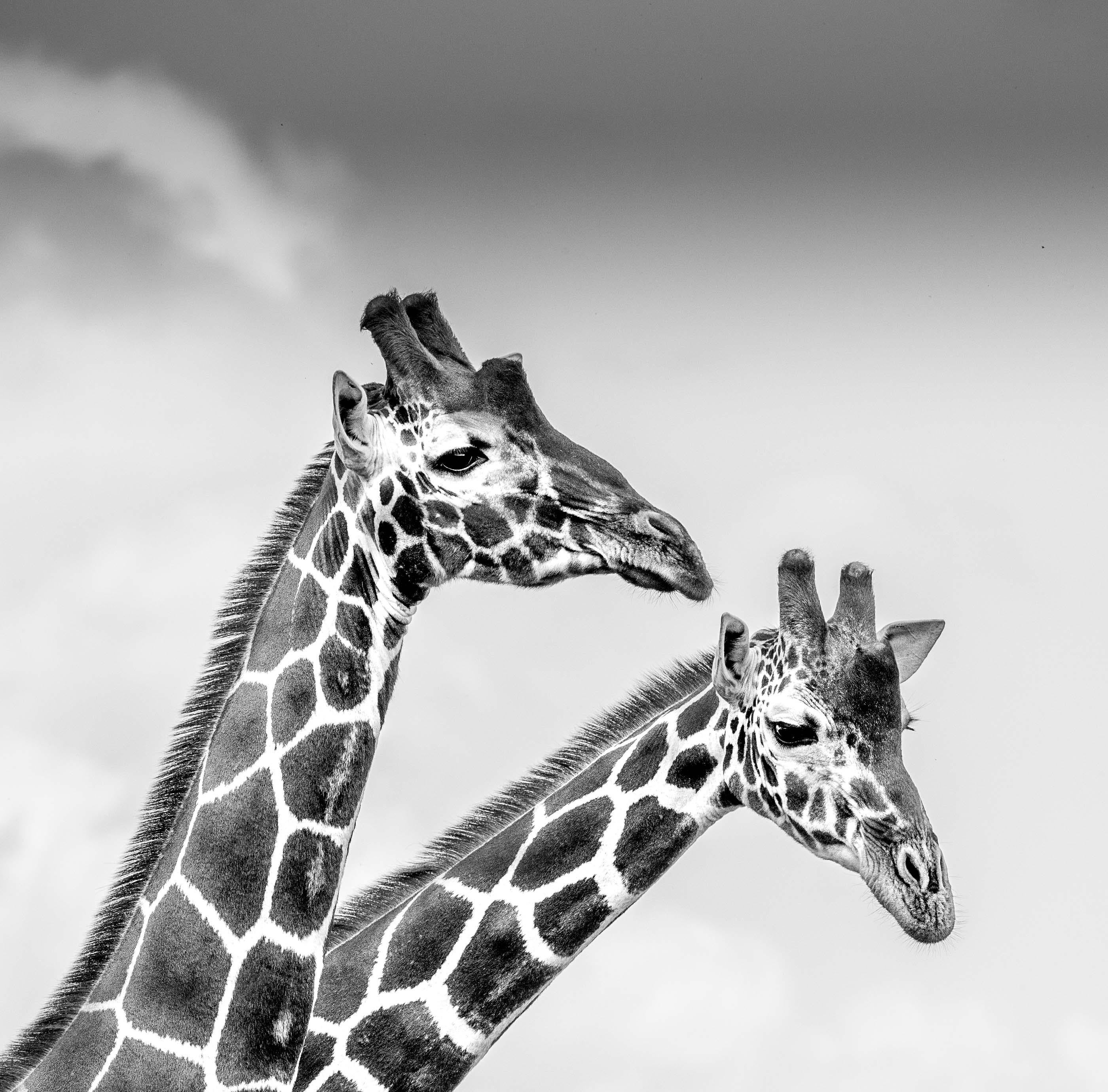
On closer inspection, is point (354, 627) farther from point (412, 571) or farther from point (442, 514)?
point (442, 514)

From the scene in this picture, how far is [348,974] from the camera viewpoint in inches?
265

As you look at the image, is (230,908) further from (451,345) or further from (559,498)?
(451,345)

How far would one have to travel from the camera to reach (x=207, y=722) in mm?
5656

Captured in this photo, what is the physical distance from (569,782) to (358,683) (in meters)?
2.14

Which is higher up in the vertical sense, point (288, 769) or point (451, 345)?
point (451, 345)

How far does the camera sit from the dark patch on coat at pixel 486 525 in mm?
5609

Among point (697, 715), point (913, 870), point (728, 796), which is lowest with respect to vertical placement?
point (913, 870)

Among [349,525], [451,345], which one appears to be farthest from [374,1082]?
[451,345]

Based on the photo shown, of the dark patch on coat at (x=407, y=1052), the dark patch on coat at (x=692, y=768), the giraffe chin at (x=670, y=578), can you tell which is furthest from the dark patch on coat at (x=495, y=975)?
the giraffe chin at (x=670, y=578)

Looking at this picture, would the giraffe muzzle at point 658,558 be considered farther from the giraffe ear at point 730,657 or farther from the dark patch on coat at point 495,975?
the dark patch on coat at point 495,975

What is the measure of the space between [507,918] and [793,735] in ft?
4.72

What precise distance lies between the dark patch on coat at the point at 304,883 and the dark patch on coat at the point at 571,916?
1.58 metres

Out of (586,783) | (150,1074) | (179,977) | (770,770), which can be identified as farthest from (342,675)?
(770,770)

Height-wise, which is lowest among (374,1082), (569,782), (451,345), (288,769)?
(374,1082)
